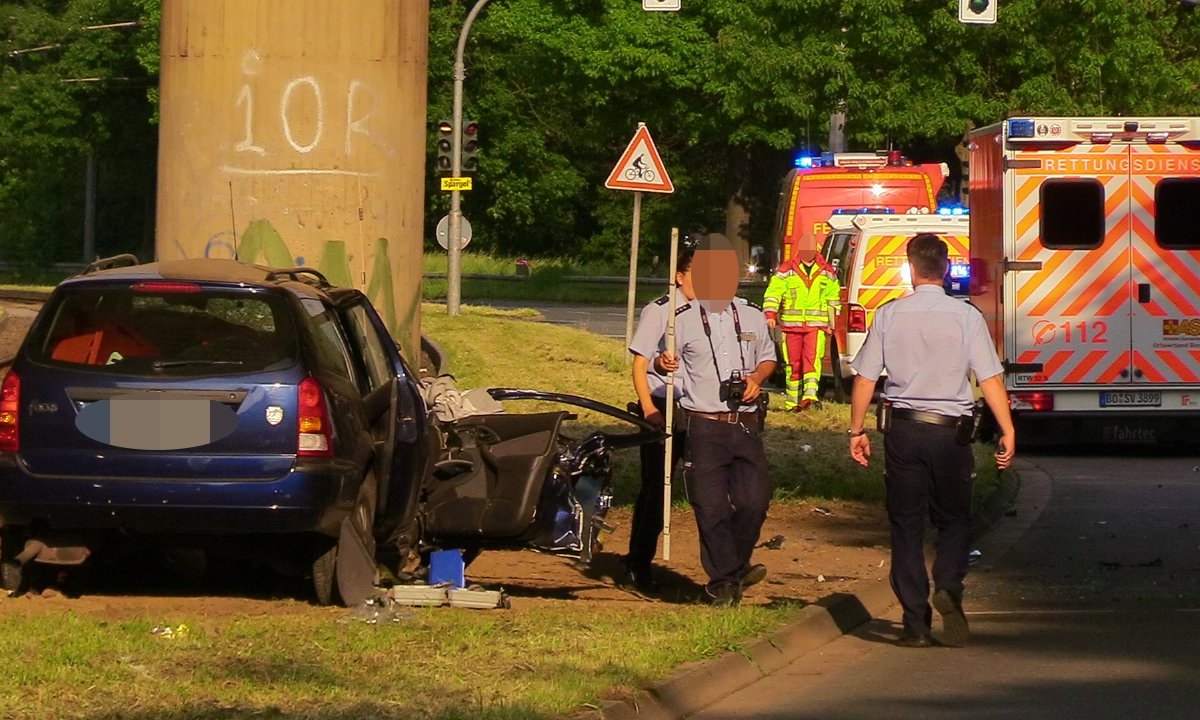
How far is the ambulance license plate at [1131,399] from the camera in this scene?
1706 cm

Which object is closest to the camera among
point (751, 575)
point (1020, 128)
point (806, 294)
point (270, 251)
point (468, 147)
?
point (751, 575)

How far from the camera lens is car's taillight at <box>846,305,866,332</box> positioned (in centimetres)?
2091

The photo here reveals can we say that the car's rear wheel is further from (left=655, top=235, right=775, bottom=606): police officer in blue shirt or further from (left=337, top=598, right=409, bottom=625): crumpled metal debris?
(left=655, top=235, right=775, bottom=606): police officer in blue shirt

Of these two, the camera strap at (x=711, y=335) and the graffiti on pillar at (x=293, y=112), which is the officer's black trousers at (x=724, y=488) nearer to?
the camera strap at (x=711, y=335)

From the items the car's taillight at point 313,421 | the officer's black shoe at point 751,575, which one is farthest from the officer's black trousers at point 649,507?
the car's taillight at point 313,421

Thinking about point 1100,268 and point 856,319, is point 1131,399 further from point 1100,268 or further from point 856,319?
point 856,319

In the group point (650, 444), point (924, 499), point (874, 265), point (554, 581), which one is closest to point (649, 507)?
point (650, 444)

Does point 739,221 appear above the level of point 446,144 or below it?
below

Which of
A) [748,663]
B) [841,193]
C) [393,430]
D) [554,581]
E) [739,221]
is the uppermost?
[841,193]

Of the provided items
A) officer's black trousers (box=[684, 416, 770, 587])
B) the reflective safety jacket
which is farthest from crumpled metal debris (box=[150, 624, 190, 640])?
the reflective safety jacket

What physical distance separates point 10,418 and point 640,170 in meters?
10.3

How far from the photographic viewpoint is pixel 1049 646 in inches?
342

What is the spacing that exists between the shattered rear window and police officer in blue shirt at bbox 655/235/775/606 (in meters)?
1.93

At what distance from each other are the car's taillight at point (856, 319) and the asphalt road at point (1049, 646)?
7405 millimetres
